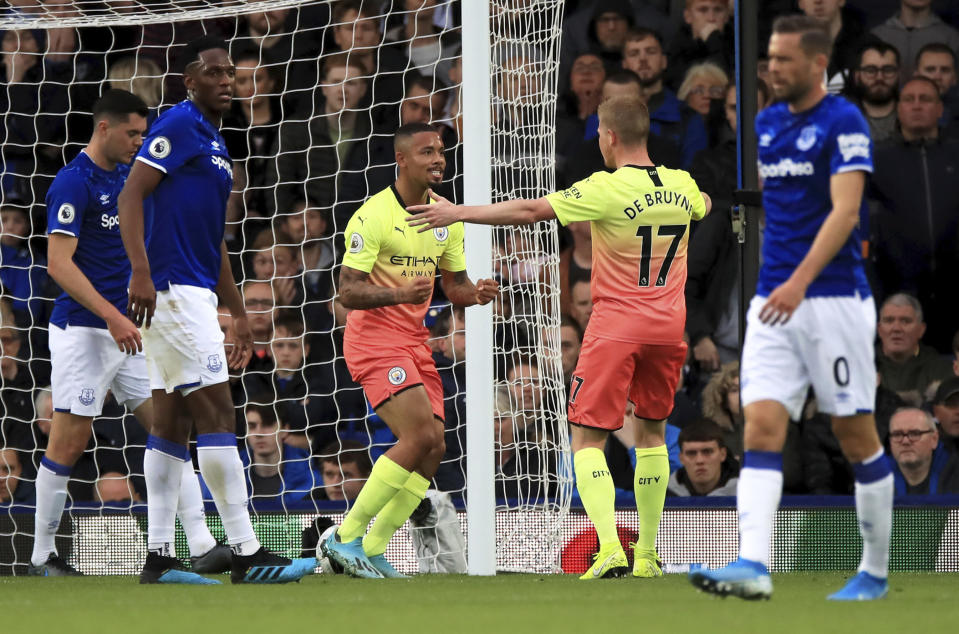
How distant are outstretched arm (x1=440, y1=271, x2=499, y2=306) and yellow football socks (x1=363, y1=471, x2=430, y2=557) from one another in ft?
2.75

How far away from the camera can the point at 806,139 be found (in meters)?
4.32

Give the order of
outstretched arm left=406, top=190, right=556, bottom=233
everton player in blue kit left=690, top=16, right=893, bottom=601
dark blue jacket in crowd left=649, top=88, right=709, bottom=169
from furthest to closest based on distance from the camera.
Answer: dark blue jacket in crowd left=649, top=88, right=709, bottom=169 → outstretched arm left=406, top=190, right=556, bottom=233 → everton player in blue kit left=690, top=16, right=893, bottom=601

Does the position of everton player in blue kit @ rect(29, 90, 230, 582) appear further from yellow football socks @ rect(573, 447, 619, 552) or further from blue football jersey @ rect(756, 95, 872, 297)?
blue football jersey @ rect(756, 95, 872, 297)

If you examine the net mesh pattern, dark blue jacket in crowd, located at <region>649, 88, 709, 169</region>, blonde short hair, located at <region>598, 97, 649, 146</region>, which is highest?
dark blue jacket in crowd, located at <region>649, 88, 709, 169</region>

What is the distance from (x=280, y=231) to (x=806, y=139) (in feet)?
17.1

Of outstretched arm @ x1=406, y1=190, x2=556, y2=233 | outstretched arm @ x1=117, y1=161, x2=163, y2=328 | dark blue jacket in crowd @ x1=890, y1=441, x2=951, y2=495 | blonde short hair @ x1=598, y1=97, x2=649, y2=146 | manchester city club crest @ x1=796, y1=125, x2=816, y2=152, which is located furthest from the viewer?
dark blue jacket in crowd @ x1=890, y1=441, x2=951, y2=495

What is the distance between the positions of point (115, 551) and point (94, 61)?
140 inches

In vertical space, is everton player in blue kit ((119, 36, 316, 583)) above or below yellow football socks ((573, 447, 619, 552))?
above

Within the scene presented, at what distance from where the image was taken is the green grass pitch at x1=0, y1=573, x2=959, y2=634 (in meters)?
3.67

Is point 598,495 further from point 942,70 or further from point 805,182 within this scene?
point 942,70

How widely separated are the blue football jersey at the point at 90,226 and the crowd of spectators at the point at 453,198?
4.78 feet

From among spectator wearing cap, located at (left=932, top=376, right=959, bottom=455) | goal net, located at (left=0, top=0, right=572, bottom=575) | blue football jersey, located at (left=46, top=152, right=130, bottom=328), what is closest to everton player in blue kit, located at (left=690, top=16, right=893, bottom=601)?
goal net, located at (left=0, top=0, right=572, bottom=575)

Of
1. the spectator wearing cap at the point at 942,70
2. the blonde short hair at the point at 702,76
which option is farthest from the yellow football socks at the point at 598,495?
the spectator wearing cap at the point at 942,70

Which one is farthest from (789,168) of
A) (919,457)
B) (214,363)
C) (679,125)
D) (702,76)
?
(702,76)
